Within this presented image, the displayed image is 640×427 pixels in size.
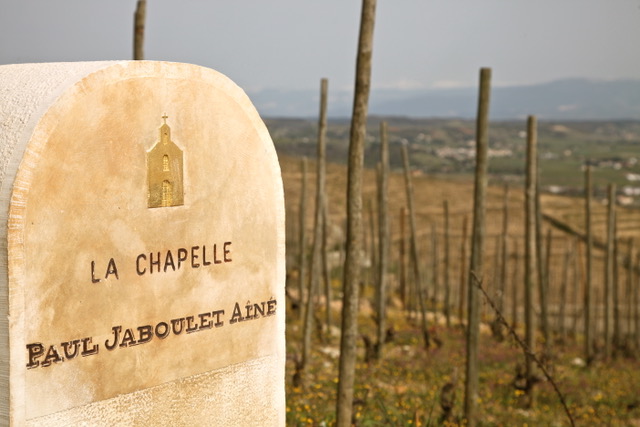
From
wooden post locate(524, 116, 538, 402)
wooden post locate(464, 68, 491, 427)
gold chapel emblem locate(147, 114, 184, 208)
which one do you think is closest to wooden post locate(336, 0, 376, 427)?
gold chapel emblem locate(147, 114, 184, 208)

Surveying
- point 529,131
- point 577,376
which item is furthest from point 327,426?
point 577,376

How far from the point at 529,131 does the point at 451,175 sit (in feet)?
239

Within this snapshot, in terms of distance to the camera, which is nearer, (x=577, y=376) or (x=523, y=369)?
(x=523, y=369)

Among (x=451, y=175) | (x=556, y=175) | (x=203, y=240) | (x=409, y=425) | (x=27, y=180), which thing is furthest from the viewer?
(x=556, y=175)

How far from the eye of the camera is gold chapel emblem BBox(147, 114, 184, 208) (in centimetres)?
413

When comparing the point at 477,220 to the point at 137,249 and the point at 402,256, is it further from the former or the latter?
the point at 402,256

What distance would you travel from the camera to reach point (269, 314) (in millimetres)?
4918

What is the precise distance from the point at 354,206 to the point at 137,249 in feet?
8.11

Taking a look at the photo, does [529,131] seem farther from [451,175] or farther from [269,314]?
[451,175]

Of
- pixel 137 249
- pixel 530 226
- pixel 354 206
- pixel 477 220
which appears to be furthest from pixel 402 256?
pixel 137 249

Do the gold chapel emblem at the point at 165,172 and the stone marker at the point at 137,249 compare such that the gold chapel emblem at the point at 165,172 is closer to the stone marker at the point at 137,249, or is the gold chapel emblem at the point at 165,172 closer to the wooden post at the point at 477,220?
the stone marker at the point at 137,249

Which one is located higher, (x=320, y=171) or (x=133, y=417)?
(x=320, y=171)

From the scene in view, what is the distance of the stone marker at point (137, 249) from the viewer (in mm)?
3578

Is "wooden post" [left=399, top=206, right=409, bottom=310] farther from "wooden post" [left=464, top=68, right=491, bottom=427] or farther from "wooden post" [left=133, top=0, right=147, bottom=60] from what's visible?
"wooden post" [left=133, top=0, right=147, bottom=60]
